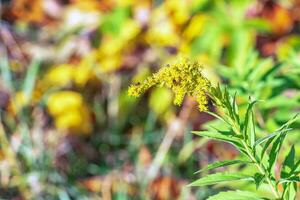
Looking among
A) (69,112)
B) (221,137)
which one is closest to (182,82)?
(221,137)

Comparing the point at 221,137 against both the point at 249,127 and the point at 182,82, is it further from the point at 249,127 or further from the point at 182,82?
the point at 182,82

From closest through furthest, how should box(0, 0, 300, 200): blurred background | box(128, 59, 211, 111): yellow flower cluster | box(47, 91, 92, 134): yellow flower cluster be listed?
box(128, 59, 211, 111): yellow flower cluster → box(0, 0, 300, 200): blurred background → box(47, 91, 92, 134): yellow flower cluster

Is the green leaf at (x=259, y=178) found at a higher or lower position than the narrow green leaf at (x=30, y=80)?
lower

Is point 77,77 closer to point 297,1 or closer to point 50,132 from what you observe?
point 50,132

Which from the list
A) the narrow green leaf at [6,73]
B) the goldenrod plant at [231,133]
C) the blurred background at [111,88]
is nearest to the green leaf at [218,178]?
the goldenrod plant at [231,133]

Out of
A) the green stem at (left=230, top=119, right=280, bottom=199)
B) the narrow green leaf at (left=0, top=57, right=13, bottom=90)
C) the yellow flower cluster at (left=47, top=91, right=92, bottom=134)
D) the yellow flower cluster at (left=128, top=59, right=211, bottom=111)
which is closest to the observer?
the yellow flower cluster at (left=128, top=59, right=211, bottom=111)

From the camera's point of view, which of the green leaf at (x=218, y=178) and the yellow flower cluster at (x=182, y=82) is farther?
the green leaf at (x=218, y=178)

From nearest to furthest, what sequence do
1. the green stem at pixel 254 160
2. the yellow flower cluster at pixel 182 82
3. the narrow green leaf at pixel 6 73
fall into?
the yellow flower cluster at pixel 182 82, the green stem at pixel 254 160, the narrow green leaf at pixel 6 73

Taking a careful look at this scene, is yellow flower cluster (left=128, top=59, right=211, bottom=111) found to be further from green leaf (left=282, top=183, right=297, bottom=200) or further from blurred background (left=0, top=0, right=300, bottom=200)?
blurred background (left=0, top=0, right=300, bottom=200)

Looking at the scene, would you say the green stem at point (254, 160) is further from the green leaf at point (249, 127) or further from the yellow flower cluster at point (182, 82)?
the yellow flower cluster at point (182, 82)

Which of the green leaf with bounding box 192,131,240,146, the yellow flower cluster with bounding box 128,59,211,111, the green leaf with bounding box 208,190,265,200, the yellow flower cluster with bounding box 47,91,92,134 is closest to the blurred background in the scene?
the yellow flower cluster with bounding box 47,91,92,134
